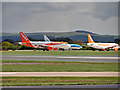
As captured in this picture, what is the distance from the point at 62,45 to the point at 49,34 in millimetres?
45145

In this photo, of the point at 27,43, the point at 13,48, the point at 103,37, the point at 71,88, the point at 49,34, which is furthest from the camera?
the point at 103,37

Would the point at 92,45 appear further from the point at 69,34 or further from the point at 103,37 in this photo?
the point at 69,34

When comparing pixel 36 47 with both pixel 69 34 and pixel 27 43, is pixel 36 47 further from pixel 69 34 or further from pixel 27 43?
pixel 69 34

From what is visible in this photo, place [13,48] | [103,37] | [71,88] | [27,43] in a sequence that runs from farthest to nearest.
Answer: [103,37]
[27,43]
[13,48]
[71,88]

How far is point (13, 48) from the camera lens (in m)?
85.6

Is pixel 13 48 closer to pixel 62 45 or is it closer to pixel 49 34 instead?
pixel 62 45

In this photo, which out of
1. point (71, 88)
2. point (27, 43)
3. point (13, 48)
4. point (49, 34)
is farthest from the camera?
point (49, 34)

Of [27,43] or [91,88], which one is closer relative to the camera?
[91,88]

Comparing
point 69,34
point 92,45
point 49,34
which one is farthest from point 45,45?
point 69,34

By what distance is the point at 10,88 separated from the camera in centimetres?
1223

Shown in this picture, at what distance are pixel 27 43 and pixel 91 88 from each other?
265 feet

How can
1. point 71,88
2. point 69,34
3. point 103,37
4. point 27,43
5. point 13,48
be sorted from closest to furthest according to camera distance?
point 71,88, point 13,48, point 27,43, point 103,37, point 69,34

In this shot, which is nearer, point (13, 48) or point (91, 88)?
point (91, 88)

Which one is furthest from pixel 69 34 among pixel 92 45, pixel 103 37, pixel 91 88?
pixel 91 88
